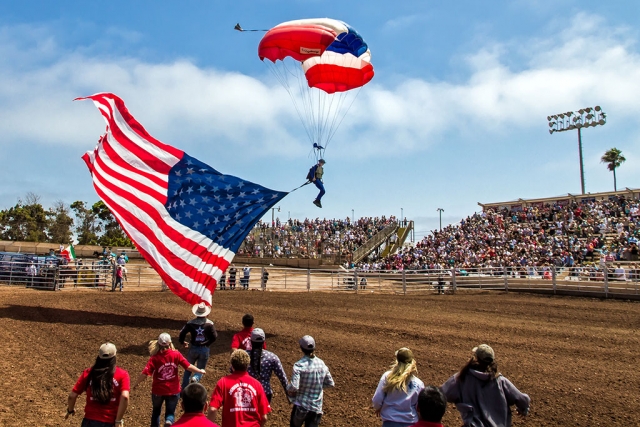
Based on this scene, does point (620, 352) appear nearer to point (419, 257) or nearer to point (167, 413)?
point (167, 413)

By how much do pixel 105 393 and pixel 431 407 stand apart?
3.24 m

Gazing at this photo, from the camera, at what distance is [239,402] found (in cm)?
457

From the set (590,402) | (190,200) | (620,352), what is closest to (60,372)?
(190,200)

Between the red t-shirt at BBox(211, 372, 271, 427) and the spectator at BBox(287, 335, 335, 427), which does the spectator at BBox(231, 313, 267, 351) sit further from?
the red t-shirt at BBox(211, 372, 271, 427)

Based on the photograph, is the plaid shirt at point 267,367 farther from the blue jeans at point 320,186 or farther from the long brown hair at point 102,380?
the blue jeans at point 320,186

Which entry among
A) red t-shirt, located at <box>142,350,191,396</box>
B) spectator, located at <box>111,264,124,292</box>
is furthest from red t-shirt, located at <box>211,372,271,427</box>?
spectator, located at <box>111,264,124,292</box>

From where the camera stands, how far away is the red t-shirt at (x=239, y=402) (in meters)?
4.53

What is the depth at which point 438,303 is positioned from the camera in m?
19.9

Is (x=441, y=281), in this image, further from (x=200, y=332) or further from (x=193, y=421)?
(x=193, y=421)

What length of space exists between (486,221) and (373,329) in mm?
27163

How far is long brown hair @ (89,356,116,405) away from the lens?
16.0ft

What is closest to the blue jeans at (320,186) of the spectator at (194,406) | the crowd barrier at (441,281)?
the crowd barrier at (441,281)

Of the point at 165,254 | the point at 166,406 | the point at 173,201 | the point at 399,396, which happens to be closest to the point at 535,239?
the point at 173,201

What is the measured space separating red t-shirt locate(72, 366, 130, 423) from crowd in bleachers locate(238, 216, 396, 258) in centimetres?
3440
